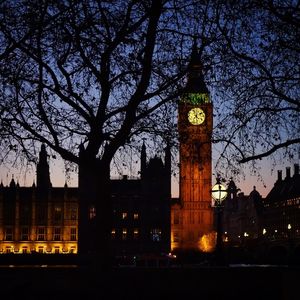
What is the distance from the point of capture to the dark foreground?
1962 cm

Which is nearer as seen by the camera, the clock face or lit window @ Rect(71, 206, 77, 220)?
the clock face

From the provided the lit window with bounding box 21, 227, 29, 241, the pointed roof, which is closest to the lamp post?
the pointed roof

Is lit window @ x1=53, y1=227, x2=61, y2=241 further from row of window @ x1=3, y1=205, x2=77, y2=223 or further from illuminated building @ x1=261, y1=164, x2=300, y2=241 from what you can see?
illuminated building @ x1=261, y1=164, x2=300, y2=241

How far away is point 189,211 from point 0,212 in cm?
4142

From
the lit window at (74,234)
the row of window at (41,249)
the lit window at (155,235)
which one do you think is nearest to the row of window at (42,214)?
the lit window at (74,234)

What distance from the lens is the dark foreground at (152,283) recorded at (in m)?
19.6

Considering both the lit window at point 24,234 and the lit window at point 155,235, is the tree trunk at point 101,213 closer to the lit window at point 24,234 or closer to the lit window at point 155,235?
the lit window at point 155,235

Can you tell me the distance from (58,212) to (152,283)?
118 meters

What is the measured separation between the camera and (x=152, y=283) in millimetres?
19906

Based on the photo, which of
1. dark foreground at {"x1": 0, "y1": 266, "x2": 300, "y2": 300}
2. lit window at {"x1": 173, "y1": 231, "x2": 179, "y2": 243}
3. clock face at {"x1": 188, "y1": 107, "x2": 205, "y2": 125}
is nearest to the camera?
dark foreground at {"x1": 0, "y1": 266, "x2": 300, "y2": 300}

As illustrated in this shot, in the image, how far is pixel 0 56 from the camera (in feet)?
73.3

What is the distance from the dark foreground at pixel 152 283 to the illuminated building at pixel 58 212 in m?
110

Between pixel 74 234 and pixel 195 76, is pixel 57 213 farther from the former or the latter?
pixel 195 76

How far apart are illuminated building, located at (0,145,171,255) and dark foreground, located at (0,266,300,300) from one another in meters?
110
